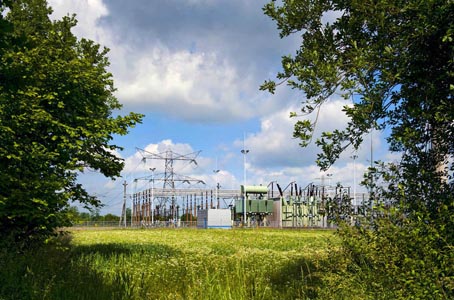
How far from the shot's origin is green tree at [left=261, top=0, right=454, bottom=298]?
5.93 meters

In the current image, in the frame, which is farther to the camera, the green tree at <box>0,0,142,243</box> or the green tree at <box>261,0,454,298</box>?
the green tree at <box>0,0,142,243</box>

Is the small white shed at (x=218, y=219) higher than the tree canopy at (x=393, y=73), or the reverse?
the tree canopy at (x=393, y=73)

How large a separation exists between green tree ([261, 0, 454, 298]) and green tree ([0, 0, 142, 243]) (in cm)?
854

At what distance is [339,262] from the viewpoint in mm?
7375

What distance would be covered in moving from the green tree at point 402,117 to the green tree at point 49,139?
28.0 feet

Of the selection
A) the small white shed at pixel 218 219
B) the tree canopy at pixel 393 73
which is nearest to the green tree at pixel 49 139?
the tree canopy at pixel 393 73

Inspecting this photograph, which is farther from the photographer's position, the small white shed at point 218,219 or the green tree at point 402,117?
the small white shed at point 218,219

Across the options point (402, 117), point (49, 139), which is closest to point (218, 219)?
point (49, 139)

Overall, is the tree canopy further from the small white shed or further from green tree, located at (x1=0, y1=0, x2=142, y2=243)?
the small white shed

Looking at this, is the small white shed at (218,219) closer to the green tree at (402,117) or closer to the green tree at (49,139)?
the green tree at (49,139)

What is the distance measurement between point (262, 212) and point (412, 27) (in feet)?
218

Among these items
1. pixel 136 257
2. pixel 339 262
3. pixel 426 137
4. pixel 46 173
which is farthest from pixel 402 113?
pixel 136 257

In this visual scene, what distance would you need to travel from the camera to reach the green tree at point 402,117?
19.5ft

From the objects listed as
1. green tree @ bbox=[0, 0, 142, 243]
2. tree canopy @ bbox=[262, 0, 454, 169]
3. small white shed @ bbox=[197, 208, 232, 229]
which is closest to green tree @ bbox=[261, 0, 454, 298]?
tree canopy @ bbox=[262, 0, 454, 169]
